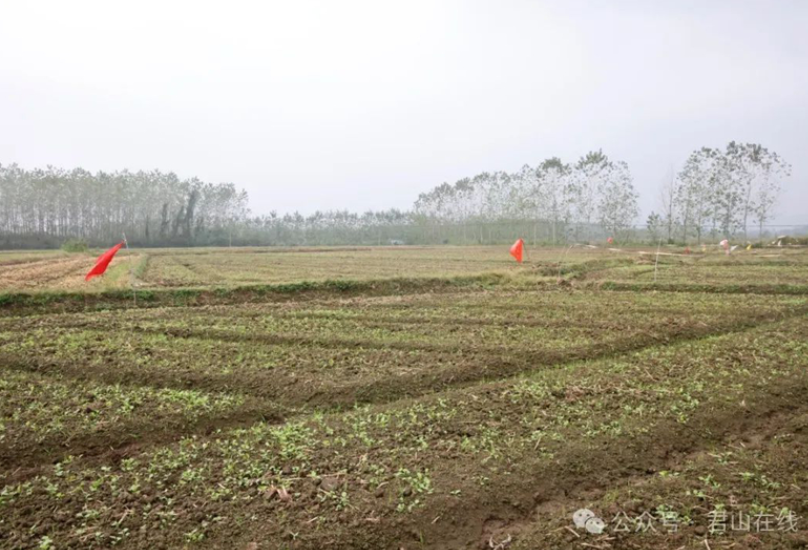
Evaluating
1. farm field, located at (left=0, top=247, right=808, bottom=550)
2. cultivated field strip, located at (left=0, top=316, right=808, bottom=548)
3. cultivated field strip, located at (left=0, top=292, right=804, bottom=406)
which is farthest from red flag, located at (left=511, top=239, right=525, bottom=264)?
cultivated field strip, located at (left=0, top=316, right=808, bottom=548)

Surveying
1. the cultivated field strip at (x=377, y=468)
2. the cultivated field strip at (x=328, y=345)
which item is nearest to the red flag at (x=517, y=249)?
the cultivated field strip at (x=328, y=345)

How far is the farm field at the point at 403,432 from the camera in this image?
11.1 feet

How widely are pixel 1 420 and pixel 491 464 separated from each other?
475 centimetres

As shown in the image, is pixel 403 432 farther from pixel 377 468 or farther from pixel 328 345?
pixel 328 345

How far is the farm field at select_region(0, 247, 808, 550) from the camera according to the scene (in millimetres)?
3379

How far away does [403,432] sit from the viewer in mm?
4797

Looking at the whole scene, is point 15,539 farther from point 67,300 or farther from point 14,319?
point 67,300

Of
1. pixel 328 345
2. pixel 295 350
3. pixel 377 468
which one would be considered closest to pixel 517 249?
pixel 328 345

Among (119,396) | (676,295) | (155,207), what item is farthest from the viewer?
(155,207)

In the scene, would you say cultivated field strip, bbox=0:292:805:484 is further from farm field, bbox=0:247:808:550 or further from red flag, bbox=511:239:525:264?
red flag, bbox=511:239:525:264

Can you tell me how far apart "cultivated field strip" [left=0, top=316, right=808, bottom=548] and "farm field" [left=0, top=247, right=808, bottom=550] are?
2 centimetres

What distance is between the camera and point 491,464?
4.13 m

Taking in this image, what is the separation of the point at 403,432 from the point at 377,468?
29.3 inches

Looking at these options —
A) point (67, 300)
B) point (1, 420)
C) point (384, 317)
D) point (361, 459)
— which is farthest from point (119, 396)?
point (67, 300)
